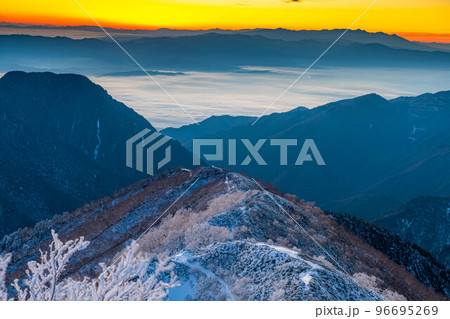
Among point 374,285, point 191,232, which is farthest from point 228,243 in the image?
point 374,285

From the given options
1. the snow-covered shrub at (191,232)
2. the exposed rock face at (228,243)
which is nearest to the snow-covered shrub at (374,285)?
the exposed rock face at (228,243)

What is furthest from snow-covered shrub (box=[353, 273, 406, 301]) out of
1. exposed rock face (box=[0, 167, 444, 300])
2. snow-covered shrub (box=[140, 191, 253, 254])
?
snow-covered shrub (box=[140, 191, 253, 254])

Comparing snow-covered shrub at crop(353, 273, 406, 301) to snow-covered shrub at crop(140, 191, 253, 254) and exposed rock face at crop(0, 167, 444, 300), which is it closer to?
exposed rock face at crop(0, 167, 444, 300)

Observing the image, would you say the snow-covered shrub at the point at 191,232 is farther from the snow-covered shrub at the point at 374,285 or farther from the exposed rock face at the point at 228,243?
the snow-covered shrub at the point at 374,285

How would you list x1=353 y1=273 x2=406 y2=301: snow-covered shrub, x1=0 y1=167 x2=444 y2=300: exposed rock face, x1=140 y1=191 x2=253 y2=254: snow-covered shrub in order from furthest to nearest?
x1=140 y1=191 x2=253 y2=254: snow-covered shrub
x1=353 y1=273 x2=406 y2=301: snow-covered shrub
x1=0 y1=167 x2=444 y2=300: exposed rock face

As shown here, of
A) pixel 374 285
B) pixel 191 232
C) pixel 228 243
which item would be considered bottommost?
pixel 374 285

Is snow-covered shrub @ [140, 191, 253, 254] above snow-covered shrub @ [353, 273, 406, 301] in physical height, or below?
above

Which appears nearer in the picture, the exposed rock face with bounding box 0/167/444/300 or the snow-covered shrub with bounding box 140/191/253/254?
the exposed rock face with bounding box 0/167/444/300

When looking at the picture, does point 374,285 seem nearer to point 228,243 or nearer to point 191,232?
point 228,243

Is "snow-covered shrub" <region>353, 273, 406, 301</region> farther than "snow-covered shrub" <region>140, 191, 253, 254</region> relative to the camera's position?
No

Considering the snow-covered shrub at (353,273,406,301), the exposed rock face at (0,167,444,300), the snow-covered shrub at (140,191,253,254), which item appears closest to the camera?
the exposed rock face at (0,167,444,300)
